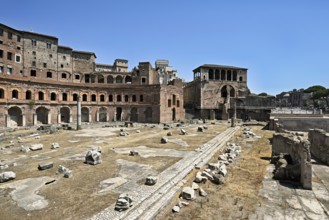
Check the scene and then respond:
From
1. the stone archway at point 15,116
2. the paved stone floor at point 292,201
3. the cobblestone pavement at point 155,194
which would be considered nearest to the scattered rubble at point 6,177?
the cobblestone pavement at point 155,194

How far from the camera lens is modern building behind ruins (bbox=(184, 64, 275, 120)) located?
50312mm

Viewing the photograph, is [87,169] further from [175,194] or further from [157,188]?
[175,194]

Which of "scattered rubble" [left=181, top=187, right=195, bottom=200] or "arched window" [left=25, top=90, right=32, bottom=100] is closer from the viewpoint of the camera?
"scattered rubble" [left=181, top=187, right=195, bottom=200]

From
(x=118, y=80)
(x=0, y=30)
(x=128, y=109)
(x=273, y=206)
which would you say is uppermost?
(x=0, y=30)

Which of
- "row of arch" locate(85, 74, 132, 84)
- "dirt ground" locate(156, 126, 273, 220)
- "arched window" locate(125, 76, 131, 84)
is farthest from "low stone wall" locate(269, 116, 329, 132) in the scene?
"row of arch" locate(85, 74, 132, 84)

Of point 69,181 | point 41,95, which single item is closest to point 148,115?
point 41,95

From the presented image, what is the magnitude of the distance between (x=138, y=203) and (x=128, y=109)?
126 ft

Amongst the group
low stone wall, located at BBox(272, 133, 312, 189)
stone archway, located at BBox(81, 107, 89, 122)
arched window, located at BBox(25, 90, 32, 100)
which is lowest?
low stone wall, located at BBox(272, 133, 312, 189)

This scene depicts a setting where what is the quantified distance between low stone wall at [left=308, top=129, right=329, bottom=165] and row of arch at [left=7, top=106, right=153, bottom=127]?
32.4 m

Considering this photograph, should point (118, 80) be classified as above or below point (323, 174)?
above

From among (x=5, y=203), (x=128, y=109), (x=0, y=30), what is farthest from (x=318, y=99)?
(x=0, y=30)

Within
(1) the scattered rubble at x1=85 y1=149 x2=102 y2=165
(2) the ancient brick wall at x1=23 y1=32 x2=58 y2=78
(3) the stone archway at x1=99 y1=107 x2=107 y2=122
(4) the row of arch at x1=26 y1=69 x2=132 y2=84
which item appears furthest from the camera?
(4) the row of arch at x1=26 y1=69 x2=132 y2=84

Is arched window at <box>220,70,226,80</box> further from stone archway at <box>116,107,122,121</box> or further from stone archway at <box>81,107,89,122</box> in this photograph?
stone archway at <box>81,107,89,122</box>

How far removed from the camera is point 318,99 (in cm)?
7888
